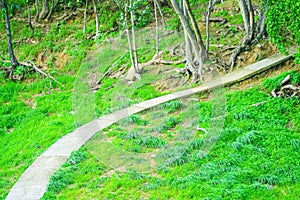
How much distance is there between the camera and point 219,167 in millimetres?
6477

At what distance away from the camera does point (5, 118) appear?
33.0ft

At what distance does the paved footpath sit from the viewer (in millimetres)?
6488

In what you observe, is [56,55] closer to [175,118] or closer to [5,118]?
[5,118]

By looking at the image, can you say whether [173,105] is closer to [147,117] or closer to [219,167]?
[147,117]

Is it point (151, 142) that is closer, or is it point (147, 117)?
point (151, 142)

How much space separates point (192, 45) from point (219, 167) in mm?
4013

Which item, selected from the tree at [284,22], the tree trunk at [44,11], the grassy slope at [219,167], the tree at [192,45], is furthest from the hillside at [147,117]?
the tree at [284,22]

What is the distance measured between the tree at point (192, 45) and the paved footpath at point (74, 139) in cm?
50

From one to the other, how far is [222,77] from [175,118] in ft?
6.81

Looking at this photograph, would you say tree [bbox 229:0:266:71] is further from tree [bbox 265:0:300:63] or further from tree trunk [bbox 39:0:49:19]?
tree trunk [bbox 39:0:49:19]

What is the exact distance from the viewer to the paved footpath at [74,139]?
21.3 ft

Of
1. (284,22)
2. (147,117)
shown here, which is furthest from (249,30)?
(147,117)

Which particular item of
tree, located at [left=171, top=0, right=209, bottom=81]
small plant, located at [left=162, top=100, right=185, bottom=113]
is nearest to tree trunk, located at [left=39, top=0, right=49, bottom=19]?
tree, located at [left=171, top=0, right=209, bottom=81]

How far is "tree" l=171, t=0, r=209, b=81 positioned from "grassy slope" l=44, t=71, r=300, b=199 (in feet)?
5.49
